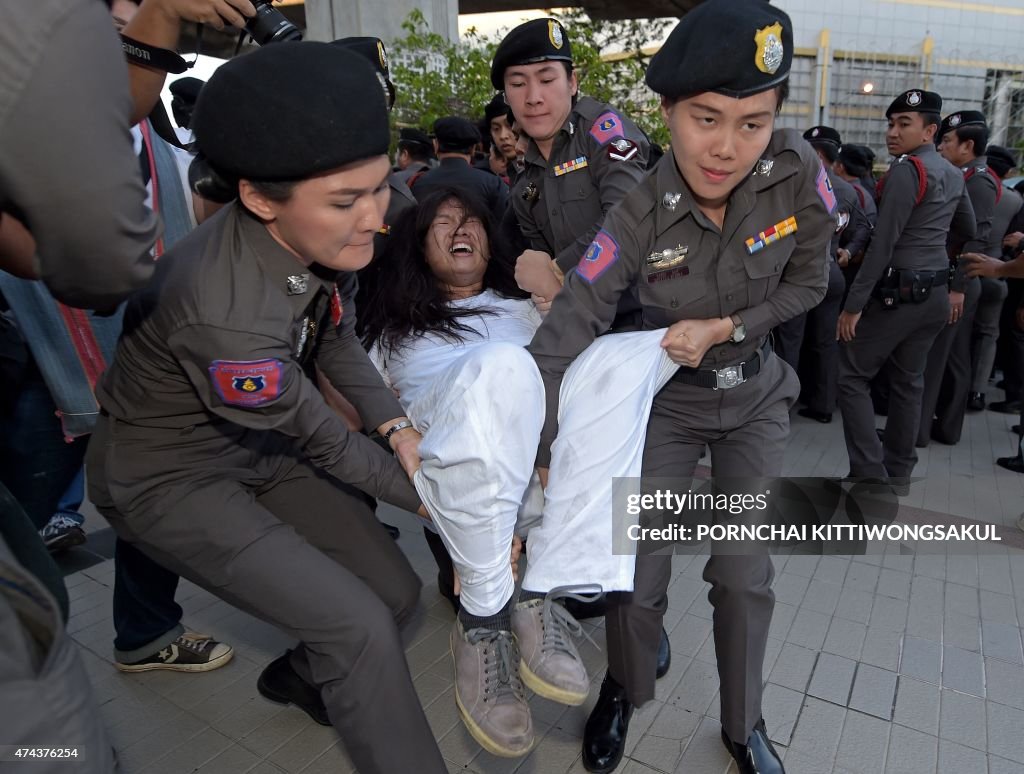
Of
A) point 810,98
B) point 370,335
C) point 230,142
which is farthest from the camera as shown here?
point 810,98

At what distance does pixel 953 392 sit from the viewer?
4648 millimetres

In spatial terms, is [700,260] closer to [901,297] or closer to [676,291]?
[676,291]

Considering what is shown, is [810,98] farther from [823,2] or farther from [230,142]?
[230,142]

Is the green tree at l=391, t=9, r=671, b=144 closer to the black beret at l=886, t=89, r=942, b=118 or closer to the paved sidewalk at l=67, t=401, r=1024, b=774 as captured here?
the black beret at l=886, t=89, r=942, b=118

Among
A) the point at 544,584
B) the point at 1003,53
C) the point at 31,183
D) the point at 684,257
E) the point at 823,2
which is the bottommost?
the point at 544,584

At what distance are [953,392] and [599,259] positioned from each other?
3982 mm

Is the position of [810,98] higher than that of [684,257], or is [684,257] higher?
[810,98]

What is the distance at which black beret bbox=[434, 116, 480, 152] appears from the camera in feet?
14.4

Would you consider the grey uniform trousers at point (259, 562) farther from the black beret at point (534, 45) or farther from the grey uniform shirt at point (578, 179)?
the black beret at point (534, 45)

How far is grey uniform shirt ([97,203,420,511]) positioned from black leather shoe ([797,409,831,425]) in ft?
14.4

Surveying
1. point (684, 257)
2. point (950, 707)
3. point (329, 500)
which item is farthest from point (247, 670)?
point (950, 707)

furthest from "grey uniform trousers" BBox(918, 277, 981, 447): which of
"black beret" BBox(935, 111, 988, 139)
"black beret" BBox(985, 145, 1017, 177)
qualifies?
"black beret" BBox(985, 145, 1017, 177)

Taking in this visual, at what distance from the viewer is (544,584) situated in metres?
1.62

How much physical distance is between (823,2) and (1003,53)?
313 inches
